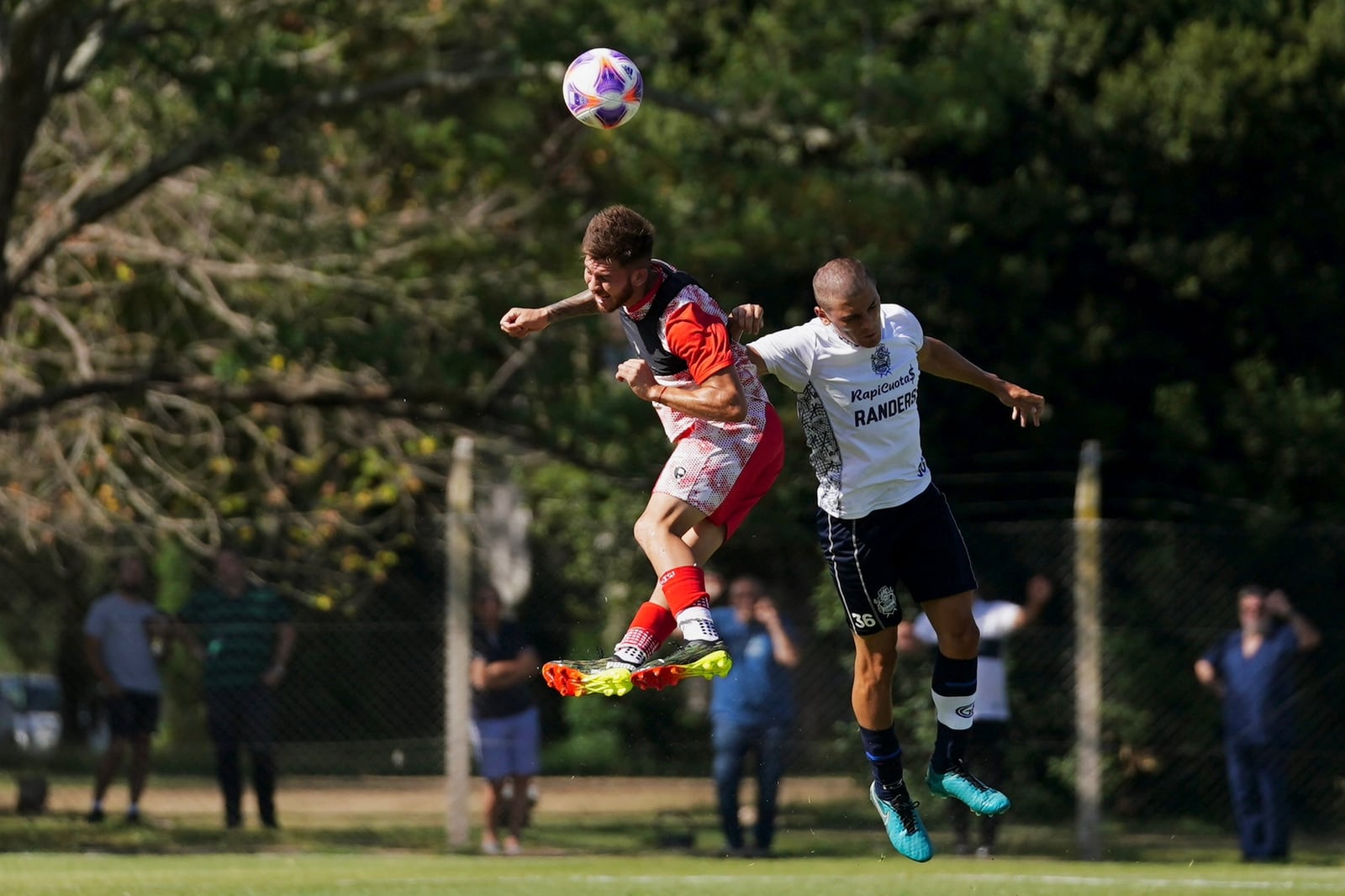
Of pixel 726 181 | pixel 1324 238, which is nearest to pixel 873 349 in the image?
pixel 726 181

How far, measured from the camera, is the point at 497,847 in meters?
12.3

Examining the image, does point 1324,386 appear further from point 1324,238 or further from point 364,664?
point 364,664

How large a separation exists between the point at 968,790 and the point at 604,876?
3.39 metres

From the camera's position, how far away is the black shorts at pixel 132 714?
1305 centimetres

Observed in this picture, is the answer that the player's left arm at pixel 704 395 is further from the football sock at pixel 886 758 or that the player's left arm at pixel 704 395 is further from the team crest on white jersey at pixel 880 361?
the football sock at pixel 886 758

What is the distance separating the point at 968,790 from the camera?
7.91 m

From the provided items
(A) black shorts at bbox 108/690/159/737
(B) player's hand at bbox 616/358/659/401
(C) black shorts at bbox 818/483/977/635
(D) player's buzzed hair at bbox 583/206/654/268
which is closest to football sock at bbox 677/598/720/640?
(C) black shorts at bbox 818/483/977/635

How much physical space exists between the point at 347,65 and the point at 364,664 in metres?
Result: 6.82

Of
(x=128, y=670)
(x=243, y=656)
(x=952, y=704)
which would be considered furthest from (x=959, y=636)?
(x=128, y=670)

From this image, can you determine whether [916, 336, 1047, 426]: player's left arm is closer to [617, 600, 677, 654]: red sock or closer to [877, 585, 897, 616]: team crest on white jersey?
[877, 585, 897, 616]: team crest on white jersey

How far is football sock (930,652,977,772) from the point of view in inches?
313

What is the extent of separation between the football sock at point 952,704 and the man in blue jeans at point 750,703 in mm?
4234

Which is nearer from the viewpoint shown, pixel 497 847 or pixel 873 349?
pixel 873 349

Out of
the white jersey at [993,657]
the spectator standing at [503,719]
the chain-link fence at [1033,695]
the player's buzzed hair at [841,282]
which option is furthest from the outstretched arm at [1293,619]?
the player's buzzed hair at [841,282]
